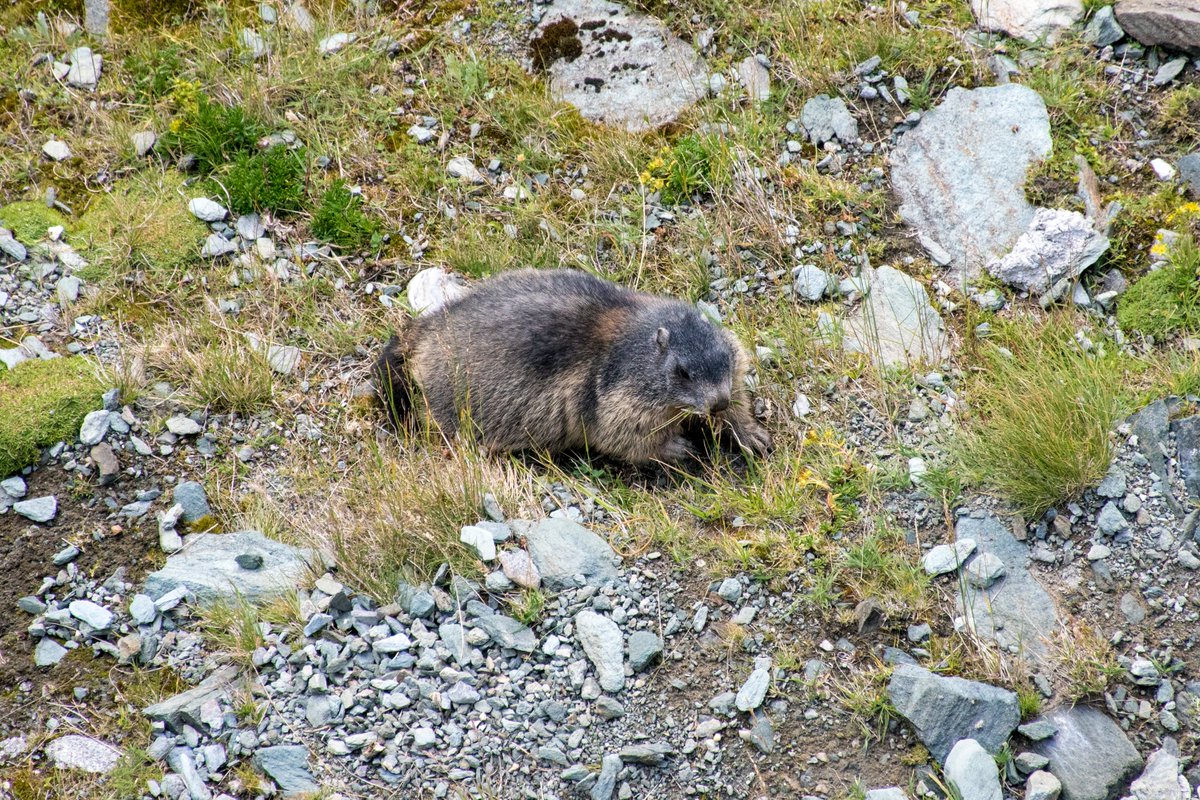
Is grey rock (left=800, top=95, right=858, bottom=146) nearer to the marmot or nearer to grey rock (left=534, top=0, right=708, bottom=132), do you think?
grey rock (left=534, top=0, right=708, bottom=132)

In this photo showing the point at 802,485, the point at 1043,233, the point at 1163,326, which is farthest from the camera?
the point at 1043,233

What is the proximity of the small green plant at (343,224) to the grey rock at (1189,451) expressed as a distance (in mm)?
5947

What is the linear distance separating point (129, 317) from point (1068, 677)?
693 cm


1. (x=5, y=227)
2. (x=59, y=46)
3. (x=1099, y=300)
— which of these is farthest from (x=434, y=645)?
(x=59, y=46)

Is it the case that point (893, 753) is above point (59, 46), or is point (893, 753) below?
below

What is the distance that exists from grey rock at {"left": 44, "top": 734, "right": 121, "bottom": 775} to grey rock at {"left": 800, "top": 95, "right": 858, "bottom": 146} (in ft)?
21.4

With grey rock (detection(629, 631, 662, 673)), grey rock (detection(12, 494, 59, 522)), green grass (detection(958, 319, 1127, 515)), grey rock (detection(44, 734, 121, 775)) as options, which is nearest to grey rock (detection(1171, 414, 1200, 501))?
green grass (detection(958, 319, 1127, 515))

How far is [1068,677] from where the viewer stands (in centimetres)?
510

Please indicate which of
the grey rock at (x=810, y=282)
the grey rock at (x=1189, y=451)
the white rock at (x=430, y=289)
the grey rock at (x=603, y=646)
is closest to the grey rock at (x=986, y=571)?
the grey rock at (x=1189, y=451)

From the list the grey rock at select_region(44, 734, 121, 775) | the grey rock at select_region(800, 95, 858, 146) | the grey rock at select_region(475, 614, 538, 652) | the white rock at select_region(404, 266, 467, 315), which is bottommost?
the grey rock at select_region(44, 734, 121, 775)

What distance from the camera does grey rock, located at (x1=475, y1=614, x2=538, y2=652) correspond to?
552 cm

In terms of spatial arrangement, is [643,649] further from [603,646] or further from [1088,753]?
[1088,753]

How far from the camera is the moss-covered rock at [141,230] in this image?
8125 mm

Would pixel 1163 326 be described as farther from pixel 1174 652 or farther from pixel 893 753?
pixel 893 753
